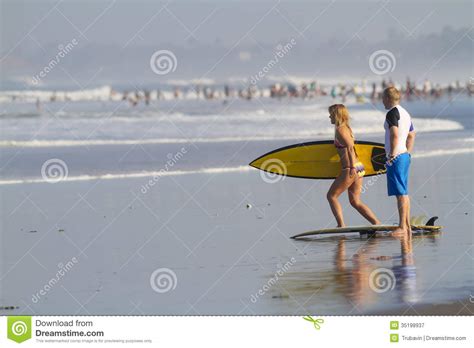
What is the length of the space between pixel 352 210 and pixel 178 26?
103 feet

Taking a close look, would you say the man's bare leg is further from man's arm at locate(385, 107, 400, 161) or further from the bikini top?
the bikini top

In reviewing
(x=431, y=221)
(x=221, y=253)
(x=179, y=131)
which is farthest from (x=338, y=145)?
(x=179, y=131)

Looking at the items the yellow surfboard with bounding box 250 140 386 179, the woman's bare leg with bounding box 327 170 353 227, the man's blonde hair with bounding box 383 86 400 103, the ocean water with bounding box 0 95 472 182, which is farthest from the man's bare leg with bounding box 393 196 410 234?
the ocean water with bounding box 0 95 472 182

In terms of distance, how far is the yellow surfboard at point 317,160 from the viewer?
12109 millimetres

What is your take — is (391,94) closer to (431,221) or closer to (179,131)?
(431,221)

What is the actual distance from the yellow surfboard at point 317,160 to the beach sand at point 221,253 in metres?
0.55

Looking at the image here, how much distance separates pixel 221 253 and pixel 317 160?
255 cm

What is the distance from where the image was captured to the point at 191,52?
46.7 meters

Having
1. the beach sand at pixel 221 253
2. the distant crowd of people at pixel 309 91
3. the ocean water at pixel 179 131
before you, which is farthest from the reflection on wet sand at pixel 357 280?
the distant crowd of people at pixel 309 91

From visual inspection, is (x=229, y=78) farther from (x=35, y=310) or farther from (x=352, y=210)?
(x=35, y=310)

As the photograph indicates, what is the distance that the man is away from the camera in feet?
34.8

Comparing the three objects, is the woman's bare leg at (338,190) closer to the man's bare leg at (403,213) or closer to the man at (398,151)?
the man at (398,151)

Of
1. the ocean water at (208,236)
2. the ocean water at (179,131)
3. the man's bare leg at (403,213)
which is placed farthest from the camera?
the ocean water at (179,131)

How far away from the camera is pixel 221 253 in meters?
10.2
